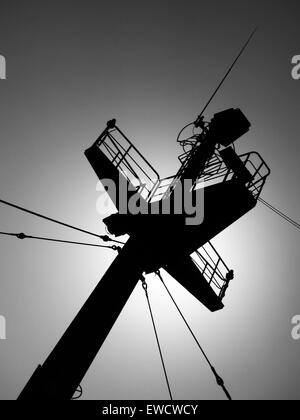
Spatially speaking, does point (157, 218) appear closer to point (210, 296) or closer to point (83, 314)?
point (83, 314)

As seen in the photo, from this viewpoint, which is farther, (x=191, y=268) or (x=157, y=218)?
(x=191, y=268)

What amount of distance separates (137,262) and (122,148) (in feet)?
11.5

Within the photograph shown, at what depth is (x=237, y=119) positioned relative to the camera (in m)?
8.89

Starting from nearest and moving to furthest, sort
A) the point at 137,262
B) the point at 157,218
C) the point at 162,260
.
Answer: the point at 137,262 < the point at 157,218 < the point at 162,260

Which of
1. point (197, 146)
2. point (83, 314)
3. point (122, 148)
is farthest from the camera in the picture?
point (197, 146)

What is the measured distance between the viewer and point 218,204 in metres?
5.68
